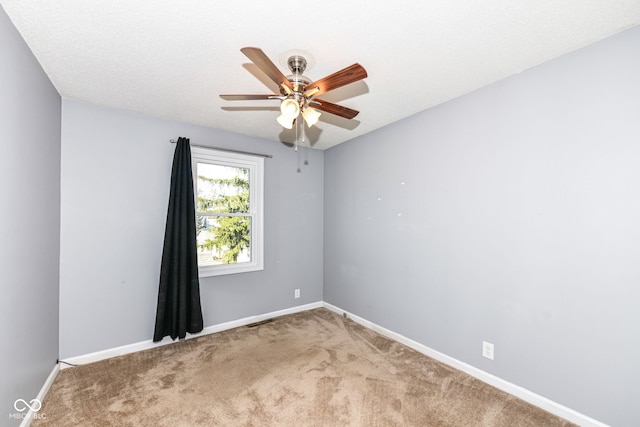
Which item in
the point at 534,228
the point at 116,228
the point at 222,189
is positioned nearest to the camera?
the point at 534,228

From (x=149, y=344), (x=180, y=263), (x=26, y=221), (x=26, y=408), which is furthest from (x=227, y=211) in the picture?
(x=26, y=408)

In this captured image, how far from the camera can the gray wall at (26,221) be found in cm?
155

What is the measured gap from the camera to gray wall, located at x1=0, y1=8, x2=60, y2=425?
155cm

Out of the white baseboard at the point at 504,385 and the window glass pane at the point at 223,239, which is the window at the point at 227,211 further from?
the white baseboard at the point at 504,385

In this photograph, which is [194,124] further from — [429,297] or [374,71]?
[429,297]

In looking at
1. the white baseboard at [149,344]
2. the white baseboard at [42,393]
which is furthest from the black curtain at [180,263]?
the white baseboard at [42,393]

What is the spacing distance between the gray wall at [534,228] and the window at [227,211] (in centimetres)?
171

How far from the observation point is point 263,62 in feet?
4.80

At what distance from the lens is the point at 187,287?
2.99 meters

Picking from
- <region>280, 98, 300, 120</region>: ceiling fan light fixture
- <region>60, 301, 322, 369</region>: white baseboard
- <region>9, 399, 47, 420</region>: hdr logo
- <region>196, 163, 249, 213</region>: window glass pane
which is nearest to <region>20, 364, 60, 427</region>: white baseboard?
<region>9, 399, 47, 420</region>: hdr logo

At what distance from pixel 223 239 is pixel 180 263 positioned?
2.16 feet

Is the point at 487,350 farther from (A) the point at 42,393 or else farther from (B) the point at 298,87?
(A) the point at 42,393

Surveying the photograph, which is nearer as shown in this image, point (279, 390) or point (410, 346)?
point (279, 390)

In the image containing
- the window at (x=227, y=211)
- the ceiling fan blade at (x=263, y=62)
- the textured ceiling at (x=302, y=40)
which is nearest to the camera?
the ceiling fan blade at (x=263, y=62)
